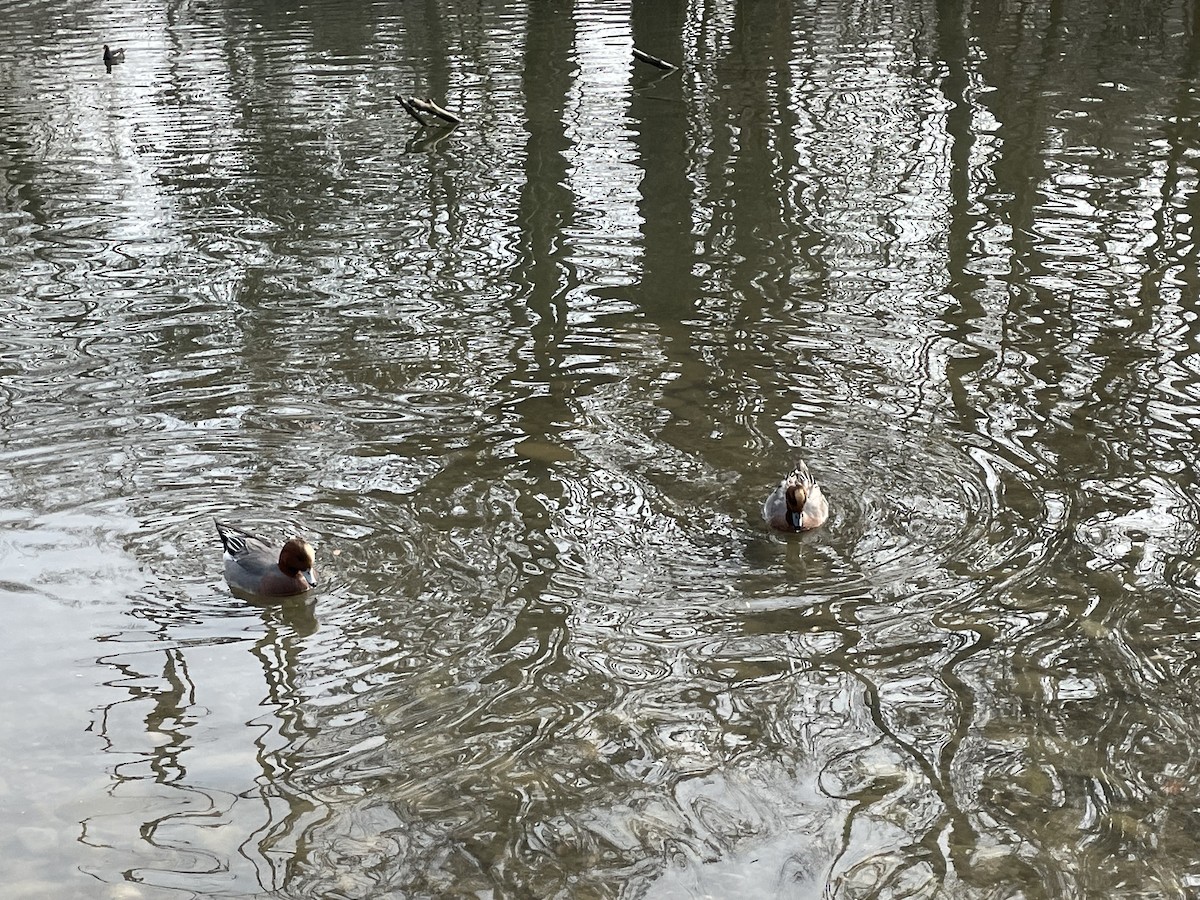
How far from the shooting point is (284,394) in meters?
9.83

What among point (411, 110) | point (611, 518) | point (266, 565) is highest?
point (411, 110)

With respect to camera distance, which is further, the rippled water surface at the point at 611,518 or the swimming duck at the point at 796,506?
the swimming duck at the point at 796,506

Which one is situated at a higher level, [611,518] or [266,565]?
[266,565]

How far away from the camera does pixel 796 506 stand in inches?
296

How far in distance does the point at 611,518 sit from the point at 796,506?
1.16 m

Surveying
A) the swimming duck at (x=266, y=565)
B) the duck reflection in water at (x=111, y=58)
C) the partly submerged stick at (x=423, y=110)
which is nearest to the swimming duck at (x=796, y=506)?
the swimming duck at (x=266, y=565)

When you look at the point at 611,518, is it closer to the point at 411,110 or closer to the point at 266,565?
the point at 266,565

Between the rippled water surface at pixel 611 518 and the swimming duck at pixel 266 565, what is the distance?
0.14 meters

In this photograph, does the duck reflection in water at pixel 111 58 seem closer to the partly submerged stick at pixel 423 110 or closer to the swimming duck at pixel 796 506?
the partly submerged stick at pixel 423 110

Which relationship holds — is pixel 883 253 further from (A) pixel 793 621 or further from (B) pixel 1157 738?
(B) pixel 1157 738

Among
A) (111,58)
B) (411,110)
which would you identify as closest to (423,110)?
(411,110)

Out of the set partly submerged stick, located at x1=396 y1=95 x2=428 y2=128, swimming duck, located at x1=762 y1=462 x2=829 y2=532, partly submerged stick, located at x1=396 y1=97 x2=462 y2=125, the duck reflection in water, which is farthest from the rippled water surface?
the duck reflection in water

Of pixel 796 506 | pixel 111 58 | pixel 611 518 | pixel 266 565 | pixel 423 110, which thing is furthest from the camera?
pixel 111 58

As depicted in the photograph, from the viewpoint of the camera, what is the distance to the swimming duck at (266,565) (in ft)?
23.1
